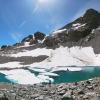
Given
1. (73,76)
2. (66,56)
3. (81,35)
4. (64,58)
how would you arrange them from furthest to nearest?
1. (81,35)
2. (66,56)
3. (64,58)
4. (73,76)

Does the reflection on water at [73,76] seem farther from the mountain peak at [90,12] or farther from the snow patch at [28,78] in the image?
the mountain peak at [90,12]

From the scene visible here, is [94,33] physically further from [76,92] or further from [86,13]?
[76,92]

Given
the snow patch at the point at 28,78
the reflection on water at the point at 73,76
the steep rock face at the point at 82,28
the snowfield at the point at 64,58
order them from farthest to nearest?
the steep rock face at the point at 82,28 → the snowfield at the point at 64,58 → the reflection on water at the point at 73,76 → the snow patch at the point at 28,78

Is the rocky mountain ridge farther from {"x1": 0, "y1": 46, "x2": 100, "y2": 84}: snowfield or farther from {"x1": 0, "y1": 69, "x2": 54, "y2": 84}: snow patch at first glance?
{"x1": 0, "y1": 69, "x2": 54, "y2": 84}: snow patch

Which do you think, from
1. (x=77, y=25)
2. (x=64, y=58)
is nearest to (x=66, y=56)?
(x=64, y=58)

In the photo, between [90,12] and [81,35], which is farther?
[90,12]

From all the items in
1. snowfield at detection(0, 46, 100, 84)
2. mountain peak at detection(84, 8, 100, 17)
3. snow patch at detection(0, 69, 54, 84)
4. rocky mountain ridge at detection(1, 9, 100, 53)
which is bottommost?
snow patch at detection(0, 69, 54, 84)

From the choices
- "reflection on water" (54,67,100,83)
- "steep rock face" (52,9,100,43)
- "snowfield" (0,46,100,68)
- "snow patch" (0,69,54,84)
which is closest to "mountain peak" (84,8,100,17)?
"steep rock face" (52,9,100,43)

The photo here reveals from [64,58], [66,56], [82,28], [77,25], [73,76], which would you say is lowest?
[73,76]

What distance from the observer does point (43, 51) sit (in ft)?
499

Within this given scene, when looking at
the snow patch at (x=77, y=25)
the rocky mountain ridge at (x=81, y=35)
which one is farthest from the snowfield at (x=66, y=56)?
the snow patch at (x=77, y=25)

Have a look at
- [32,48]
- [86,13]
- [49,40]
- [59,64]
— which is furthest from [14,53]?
[86,13]

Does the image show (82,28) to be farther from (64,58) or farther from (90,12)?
(64,58)

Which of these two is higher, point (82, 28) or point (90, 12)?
point (90, 12)
